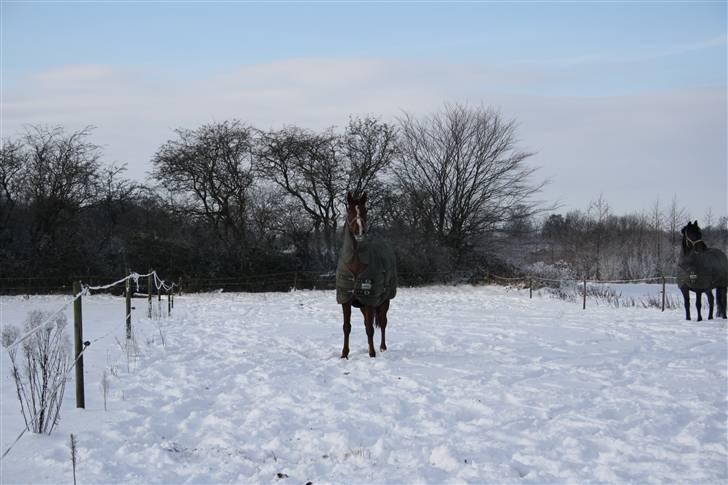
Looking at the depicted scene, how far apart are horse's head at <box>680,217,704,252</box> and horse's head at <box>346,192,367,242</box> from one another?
7.96m

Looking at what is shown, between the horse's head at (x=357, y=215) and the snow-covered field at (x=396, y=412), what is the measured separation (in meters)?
1.65

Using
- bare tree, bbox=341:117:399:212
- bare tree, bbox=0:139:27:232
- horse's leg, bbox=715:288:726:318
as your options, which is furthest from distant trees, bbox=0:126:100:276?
horse's leg, bbox=715:288:726:318

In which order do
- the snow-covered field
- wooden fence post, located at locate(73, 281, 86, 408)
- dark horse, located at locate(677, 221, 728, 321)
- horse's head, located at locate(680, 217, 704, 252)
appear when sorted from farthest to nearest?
horse's head, located at locate(680, 217, 704, 252), dark horse, located at locate(677, 221, 728, 321), wooden fence post, located at locate(73, 281, 86, 408), the snow-covered field

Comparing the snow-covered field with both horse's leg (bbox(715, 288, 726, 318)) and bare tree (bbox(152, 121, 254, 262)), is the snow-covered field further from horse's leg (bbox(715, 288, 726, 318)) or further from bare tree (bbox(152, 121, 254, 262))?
bare tree (bbox(152, 121, 254, 262))

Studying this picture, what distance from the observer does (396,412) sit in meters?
4.72

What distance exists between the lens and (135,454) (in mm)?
3688

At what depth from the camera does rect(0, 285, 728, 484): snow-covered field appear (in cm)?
A: 350

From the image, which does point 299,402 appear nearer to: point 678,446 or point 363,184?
point 678,446

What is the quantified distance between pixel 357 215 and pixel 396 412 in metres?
2.88

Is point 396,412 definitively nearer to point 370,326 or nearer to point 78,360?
point 370,326

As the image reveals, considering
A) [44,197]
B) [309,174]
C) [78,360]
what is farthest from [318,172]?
[78,360]

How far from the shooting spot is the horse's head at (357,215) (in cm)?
689

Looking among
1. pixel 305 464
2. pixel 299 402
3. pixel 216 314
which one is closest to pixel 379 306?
pixel 299 402

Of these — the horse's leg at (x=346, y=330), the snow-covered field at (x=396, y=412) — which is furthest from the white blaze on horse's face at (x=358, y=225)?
the snow-covered field at (x=396, y=412)
